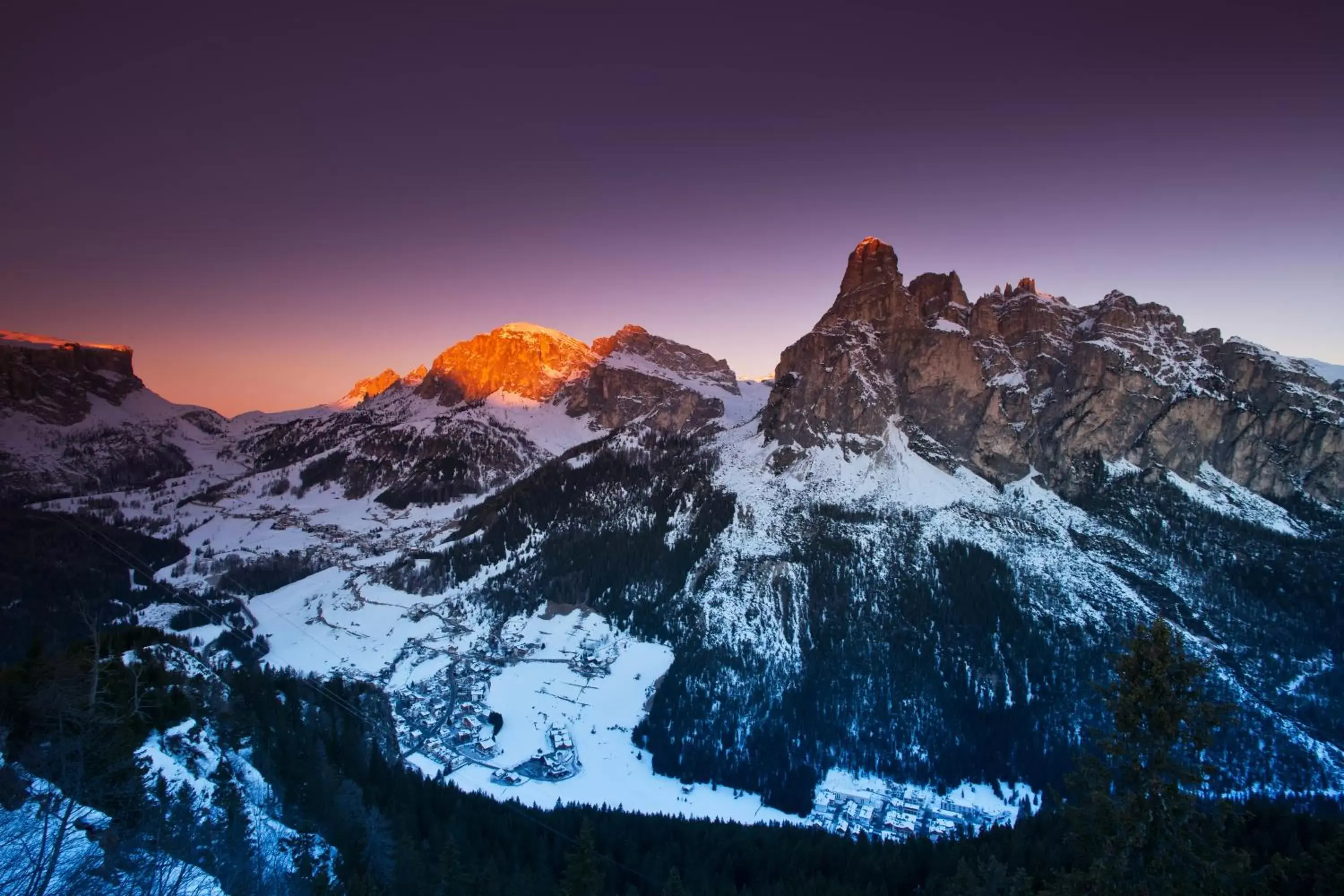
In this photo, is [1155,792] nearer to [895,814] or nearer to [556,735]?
[895,814]

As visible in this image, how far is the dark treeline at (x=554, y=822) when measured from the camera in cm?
1425

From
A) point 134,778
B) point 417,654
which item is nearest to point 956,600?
point 417,654

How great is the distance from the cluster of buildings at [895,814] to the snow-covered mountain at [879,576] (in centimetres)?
79

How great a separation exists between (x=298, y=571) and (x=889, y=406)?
136 meters

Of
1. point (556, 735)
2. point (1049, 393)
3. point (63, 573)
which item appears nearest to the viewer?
point (556, 735)

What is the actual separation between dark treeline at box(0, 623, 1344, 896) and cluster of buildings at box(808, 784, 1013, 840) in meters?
9.97

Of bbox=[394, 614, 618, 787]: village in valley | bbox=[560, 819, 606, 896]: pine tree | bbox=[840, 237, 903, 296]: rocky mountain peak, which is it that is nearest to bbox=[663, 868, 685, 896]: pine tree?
bbox=[560, 819, 606, 896]: pine tree

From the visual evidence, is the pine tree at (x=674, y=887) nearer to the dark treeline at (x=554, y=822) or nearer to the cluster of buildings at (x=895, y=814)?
the dark treeline at (x=554, y=822)

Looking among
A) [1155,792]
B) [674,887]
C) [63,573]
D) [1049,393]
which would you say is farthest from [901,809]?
[63,573]

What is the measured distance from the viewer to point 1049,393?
464 ft

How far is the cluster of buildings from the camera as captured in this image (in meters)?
66.8

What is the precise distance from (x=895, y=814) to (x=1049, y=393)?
104m

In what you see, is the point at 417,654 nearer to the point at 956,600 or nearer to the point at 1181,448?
the point at 956,600

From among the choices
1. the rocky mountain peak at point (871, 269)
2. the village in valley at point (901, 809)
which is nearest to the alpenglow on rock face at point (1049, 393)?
the rocky mountain peak at point (871, 269)
